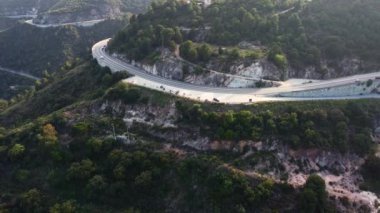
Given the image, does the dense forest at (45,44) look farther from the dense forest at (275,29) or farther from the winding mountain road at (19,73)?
the dense forest at (275,29)

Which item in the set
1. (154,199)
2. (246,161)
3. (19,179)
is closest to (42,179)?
(19,179)

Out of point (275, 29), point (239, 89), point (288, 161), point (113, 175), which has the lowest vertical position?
point (113, 175)

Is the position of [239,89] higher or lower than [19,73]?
higher

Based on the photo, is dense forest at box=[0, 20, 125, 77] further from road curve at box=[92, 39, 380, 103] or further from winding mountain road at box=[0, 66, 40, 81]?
road curve at box=[92, 39, 380, 103]

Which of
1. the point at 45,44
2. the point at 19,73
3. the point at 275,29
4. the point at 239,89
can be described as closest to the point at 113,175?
the point at 239,89

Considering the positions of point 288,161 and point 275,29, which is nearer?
point 288,161

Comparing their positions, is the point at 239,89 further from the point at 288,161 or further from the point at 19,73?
the point at 19,73

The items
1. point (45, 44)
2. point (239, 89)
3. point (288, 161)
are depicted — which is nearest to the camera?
point (288, 161)

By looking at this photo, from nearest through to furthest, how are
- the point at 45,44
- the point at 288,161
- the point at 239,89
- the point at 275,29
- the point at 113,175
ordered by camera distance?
the point at 288,161
the point at 113,175
the point at 239,89
the point at 275,29
the point at 45,44

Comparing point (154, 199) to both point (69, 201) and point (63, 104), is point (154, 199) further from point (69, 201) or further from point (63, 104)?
point (63, 104)

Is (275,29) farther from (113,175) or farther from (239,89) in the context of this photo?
(113,175)
